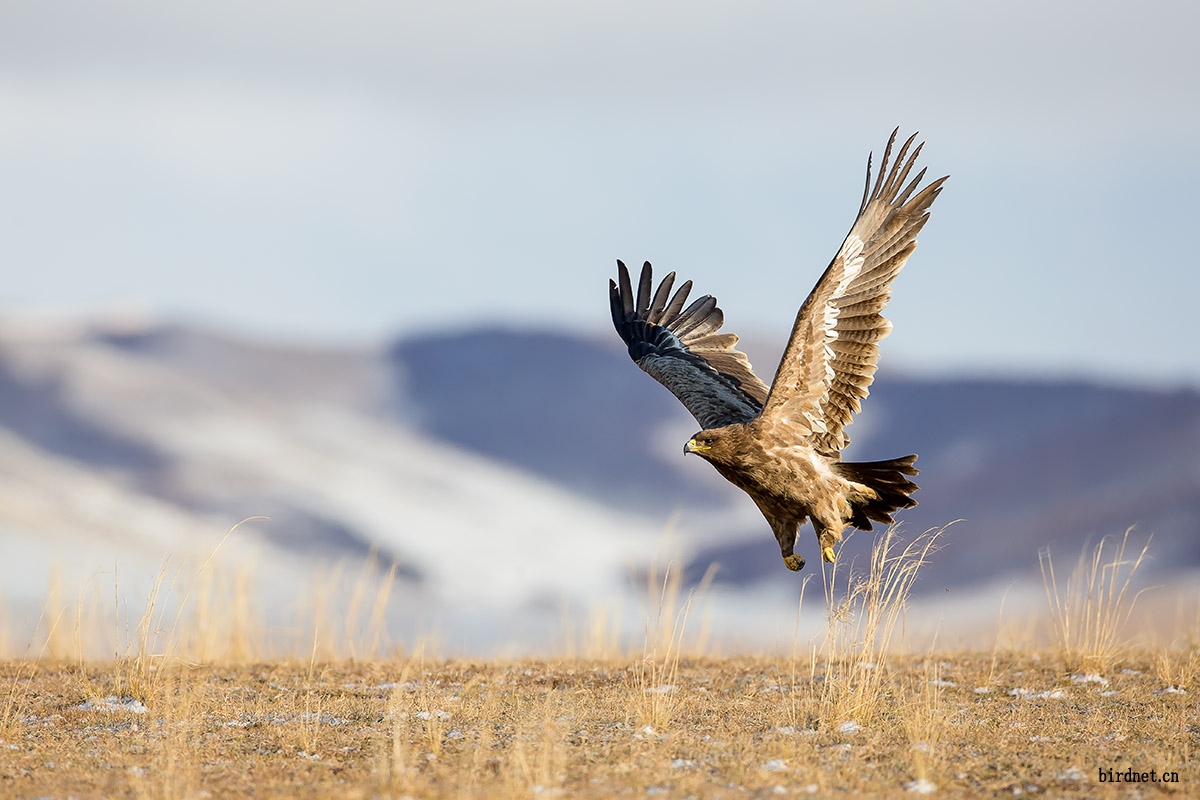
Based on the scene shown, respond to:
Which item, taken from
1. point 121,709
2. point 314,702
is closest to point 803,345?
point 314,702

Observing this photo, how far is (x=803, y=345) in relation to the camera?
9.29m

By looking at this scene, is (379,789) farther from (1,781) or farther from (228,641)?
(228,641)

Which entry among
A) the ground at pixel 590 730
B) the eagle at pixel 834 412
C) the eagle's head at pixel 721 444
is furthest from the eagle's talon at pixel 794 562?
the eagle's head at pixel 721 444

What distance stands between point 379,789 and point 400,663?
4.68 metres

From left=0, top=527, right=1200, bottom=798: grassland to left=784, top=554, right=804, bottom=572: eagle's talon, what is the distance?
90 centimetres

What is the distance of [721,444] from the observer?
9.45 metres

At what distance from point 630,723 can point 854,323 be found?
A: 3.73m

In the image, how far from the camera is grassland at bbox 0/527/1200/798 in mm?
6375

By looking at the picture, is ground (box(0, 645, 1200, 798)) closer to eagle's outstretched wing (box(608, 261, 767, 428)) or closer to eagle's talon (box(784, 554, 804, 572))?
eagle's talon (box(784, 554, 804, 572))

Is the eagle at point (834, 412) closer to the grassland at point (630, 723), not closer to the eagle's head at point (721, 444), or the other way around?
the eagle's head at point (721, 444)

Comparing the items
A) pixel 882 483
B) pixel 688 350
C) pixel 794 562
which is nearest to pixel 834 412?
pixel 882 483

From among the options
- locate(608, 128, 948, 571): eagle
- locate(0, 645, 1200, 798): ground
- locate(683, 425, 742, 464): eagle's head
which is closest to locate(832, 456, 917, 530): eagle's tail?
locate(608, 128, 948, 571): eagle

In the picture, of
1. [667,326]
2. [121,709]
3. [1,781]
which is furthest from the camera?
[667,326]

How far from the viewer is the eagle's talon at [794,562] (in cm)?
997
